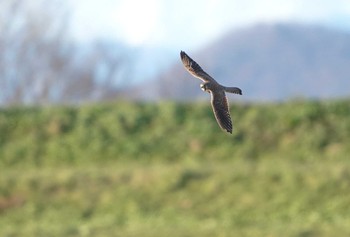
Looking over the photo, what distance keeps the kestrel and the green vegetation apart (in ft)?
38.2

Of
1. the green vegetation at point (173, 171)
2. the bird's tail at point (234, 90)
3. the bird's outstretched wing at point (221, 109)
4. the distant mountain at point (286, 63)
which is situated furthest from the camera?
the distant mountain at point (286, 63)

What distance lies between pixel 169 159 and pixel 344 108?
13.9 ft

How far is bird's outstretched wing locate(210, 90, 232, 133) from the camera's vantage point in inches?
202

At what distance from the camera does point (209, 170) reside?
22.5m

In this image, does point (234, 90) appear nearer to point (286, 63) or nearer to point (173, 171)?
point (173, 171)

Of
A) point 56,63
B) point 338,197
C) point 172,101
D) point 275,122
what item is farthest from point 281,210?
point 56,63

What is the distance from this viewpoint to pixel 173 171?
22.4m

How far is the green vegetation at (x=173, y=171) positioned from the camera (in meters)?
19.8

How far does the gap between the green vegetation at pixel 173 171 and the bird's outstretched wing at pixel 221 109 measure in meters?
11.7

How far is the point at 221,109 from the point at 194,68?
240 mm

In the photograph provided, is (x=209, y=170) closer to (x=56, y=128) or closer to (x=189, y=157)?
(x=189, y=157)

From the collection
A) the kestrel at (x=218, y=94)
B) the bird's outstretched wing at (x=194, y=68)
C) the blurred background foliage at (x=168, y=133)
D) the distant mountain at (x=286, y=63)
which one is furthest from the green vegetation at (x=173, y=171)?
the distant mountain at (x=286, y=63)

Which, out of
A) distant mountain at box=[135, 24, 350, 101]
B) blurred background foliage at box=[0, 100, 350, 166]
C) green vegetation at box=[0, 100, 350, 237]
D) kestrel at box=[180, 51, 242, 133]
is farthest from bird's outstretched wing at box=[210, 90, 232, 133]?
distant mountain at box=[135, 24, 350, 101]

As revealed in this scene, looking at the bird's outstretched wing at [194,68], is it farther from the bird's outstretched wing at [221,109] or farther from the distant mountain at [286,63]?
the distant mountain at [286,63]
